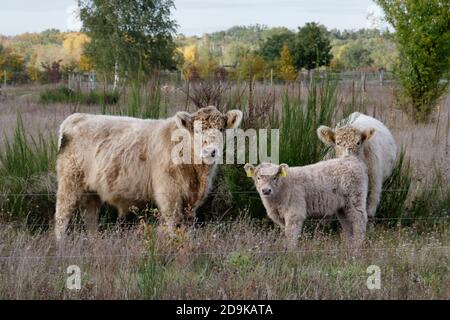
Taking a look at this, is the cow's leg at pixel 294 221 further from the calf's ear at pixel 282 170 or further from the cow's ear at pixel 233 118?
the cow's ear at pixel 233 118

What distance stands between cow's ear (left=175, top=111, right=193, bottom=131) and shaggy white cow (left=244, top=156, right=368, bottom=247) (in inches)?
27.8

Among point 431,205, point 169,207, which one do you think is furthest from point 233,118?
point 431,205

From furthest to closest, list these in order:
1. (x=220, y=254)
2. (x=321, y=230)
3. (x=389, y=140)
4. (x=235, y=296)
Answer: (x=389, y=140), (x=321, y=230), (x=220, y=254), (x=235, y=296)

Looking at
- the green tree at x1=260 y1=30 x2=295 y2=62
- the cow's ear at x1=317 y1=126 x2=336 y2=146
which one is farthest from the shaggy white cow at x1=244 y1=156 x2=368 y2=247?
the green tree at x1=260 y1=30 x2=295 y2=62

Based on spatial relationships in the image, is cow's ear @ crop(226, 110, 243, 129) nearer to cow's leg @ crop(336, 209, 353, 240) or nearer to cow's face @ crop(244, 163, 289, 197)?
cow's face @ crop(244, 163, 289, 197)

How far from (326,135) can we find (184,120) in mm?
1753

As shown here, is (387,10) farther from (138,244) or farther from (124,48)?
(124,48)

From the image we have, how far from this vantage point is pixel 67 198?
24.9 feet

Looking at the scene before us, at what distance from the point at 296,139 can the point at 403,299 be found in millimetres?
3252

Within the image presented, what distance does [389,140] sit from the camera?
29.2 ft

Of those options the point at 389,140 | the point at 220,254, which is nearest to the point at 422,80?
the point at 389,140

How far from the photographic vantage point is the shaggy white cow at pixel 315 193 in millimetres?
7121

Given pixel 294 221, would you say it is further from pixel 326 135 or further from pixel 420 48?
pixel 420 48

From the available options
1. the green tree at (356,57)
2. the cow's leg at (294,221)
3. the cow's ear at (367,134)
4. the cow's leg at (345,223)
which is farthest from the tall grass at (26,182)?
the green tree at (356,57)
